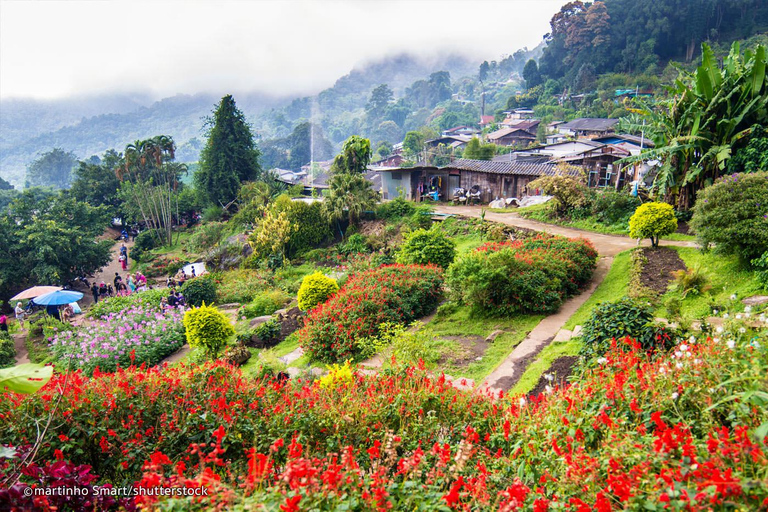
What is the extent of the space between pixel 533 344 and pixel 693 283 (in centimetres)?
352

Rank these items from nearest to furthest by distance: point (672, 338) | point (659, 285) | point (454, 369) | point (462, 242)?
point (672, 338) → point (454, 369) → point (659, 285) → point (462, 242)

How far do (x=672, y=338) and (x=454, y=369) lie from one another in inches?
134

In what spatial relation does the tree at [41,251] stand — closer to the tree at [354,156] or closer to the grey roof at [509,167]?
the tree at [354,156]

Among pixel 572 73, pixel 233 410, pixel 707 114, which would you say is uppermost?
pixel 572 73

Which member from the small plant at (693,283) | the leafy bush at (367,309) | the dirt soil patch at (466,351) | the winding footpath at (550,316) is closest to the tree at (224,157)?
the winding footpath at (550,316)

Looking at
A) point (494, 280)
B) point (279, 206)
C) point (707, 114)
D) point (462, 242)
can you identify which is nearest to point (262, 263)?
point (279, 206)

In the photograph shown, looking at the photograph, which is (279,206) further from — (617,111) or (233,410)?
(617,111)

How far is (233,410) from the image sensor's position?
14.0ft

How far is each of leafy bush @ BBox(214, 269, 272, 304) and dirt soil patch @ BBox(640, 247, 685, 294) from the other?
1340cm

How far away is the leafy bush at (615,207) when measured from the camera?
52.6 ft

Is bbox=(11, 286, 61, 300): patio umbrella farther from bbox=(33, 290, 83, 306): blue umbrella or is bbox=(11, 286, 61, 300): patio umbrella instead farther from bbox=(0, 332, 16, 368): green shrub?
bbox=(0, 332, 16, 368): green shrub

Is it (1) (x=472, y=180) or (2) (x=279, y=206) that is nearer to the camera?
(2) (x=279, y=206)

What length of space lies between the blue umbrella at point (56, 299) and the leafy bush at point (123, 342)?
386cm

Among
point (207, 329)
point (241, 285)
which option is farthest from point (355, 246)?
point (207, 329)
